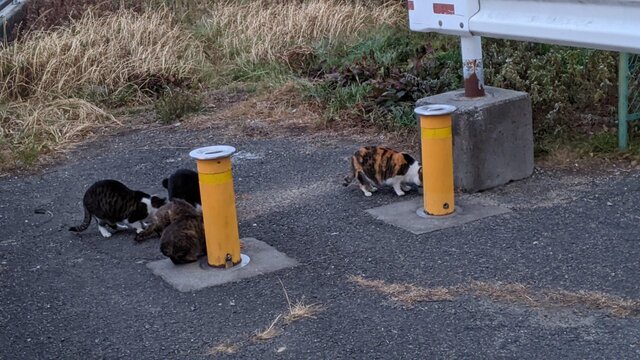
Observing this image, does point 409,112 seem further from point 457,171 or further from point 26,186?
point 26,186

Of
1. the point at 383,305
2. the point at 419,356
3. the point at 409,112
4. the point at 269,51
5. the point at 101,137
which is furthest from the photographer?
the point at 269,51

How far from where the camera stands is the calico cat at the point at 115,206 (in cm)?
646

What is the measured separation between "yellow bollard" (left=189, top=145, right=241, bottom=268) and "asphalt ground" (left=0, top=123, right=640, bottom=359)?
28cm

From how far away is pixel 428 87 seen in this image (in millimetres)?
8750

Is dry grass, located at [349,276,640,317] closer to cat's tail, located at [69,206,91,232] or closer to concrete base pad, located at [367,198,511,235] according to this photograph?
concrete base pad, located at [367,198,511,235]

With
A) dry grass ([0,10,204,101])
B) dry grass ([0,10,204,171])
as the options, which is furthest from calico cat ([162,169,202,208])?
dry grass ([0,10,204,101])

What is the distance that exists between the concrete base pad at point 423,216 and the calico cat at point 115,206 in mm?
1567

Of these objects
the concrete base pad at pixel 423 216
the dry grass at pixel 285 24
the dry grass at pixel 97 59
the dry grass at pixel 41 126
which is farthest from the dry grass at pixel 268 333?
the dry grass at pixel 285 24

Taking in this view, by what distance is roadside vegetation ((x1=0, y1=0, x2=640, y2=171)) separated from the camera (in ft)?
26.0

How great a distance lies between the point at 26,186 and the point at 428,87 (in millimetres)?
3699

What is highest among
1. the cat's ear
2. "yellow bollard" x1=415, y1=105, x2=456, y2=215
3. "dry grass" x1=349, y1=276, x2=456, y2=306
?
"yellow bollard" x1=415, y1=105, x2=456, y2=215

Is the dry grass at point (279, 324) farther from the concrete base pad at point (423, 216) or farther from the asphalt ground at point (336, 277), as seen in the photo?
the concrete base pad at point (423, 216)

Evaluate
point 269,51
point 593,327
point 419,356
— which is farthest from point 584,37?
point 269,51

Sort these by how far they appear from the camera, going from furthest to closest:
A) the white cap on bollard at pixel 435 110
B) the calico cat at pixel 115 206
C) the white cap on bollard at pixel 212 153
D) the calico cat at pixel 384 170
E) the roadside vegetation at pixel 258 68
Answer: the roadside vegetation at pixel 258 68 → the calico cat at pixel 384 170 → the calico cat at pixel 115 206 → the white cap on bollard at pixel 435 110 → the white cap on bollard at pixel 212 153
